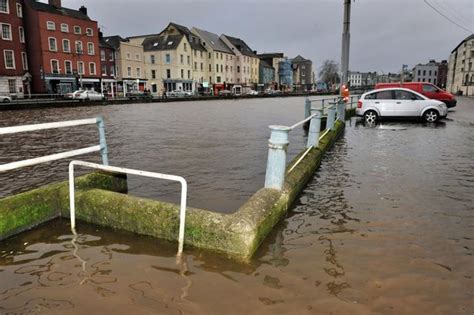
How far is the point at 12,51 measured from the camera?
44.9 meters

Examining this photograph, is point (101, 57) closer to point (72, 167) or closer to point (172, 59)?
point (172, 59)

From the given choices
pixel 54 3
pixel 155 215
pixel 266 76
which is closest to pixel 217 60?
pixel 266 76

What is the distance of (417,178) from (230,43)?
304 ft

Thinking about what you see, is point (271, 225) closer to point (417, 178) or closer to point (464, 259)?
point (464, 259)

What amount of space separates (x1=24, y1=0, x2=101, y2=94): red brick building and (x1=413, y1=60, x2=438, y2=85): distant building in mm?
126727

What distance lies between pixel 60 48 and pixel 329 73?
360 ft

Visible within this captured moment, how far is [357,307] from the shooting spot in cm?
306

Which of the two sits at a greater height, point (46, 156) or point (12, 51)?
point (12, 51)

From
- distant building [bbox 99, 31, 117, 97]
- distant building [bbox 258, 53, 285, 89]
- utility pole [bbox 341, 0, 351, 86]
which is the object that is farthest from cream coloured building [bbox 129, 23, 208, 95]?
utility pole [bbox 341, 0, 351, 86]

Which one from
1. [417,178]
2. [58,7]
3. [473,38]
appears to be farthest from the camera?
[473,38]

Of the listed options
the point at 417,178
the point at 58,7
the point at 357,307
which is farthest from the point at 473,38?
the point at 357,307

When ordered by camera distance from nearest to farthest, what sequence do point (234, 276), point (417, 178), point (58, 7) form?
point (234, 276) → point (417, 178) → point (58, 7)

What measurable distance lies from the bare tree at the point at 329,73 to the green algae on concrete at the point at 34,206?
14130cm

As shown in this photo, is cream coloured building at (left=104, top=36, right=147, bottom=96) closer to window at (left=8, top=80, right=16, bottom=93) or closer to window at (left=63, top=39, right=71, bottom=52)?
window at (left=63, top=39, right=71, bottom=52)
